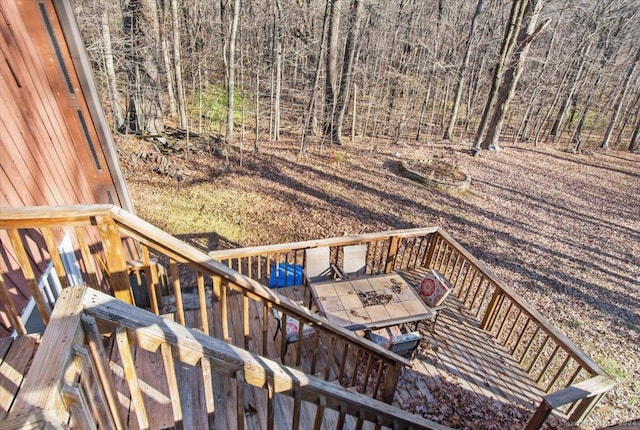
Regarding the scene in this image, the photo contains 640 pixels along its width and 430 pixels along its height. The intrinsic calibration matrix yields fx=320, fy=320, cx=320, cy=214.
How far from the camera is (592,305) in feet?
24.4

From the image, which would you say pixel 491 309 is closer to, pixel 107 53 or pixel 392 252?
pixel 392 252

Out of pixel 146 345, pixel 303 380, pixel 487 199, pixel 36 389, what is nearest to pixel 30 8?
pixel 146 345

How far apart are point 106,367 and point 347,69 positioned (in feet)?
47.6

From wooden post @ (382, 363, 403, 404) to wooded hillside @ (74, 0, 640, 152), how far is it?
10.1 m

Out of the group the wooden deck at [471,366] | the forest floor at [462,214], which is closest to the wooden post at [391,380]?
the wooden deck at [471,366]

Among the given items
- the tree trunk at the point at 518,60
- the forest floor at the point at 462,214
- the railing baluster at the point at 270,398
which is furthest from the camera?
the tree trunk at the point at 518,60

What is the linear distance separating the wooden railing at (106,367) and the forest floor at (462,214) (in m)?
5.62

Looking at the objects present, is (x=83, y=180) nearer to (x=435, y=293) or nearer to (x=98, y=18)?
(x=435, y=293)

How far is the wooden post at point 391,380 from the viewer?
350 centimetres

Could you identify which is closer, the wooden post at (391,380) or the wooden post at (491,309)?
the wooden post at (391,380)

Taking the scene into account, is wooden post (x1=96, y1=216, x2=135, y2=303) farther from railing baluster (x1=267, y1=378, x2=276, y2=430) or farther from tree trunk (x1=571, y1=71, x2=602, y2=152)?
tree trunk (x1=571, y1=71, x2=602, y2=152)

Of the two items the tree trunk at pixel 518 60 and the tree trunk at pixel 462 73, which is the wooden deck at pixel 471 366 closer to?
the tree trunk at pixel 518 60

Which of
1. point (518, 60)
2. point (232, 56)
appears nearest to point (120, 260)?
point (232, 56)

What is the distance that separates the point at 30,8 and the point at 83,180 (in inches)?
74.2
